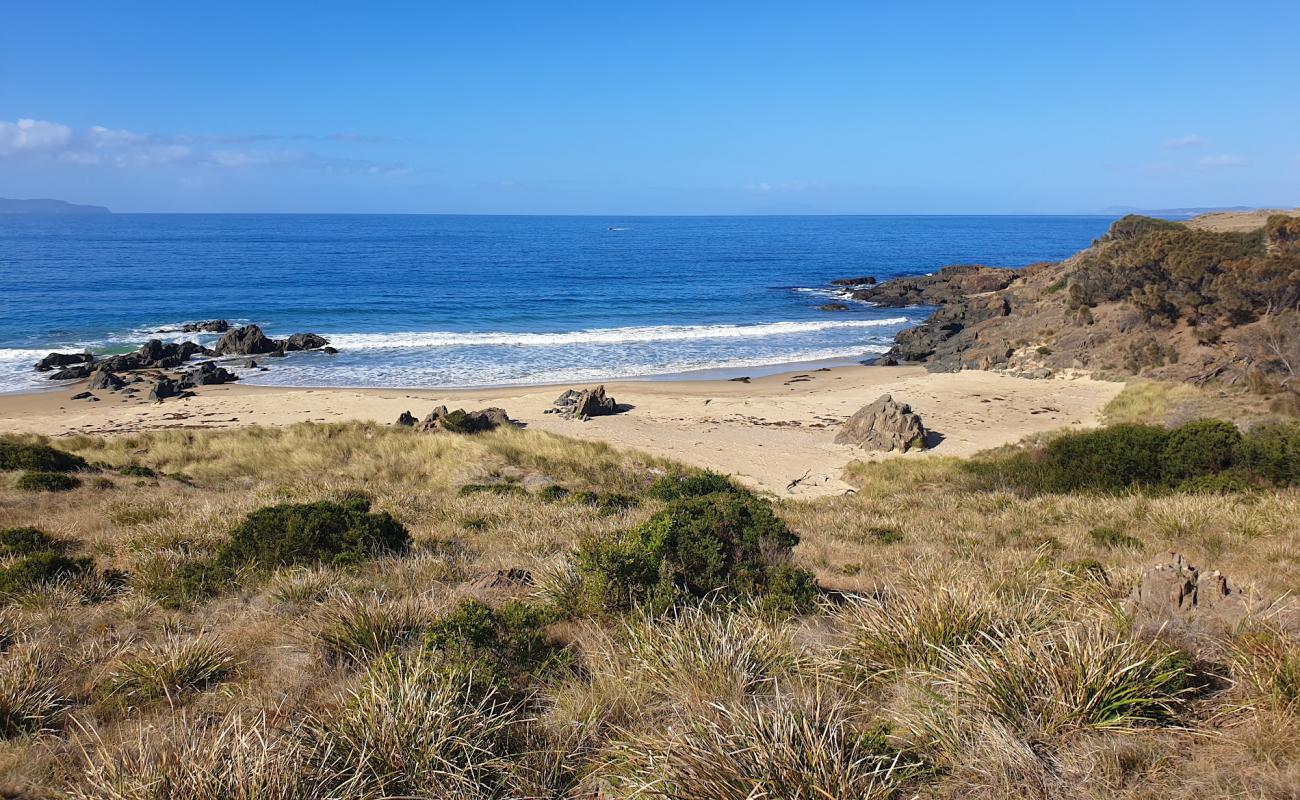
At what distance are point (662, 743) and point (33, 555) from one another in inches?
257

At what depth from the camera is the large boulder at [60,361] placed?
31.8 meters

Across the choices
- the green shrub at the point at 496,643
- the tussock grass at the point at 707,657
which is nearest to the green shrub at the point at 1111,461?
the tussock grass at the point at 707,657

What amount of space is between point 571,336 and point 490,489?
2942 cm

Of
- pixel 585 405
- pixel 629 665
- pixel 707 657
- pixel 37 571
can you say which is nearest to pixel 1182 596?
pixel 707 657

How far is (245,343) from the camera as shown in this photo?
3631cm

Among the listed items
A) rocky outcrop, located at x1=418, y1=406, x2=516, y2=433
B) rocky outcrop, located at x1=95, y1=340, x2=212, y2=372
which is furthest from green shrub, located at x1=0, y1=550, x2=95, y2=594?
rocky outcrop, located at x1=95, y1=340, x2=212, y2=372

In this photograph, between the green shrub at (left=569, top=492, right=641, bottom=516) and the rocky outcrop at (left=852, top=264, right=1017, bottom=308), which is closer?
the green shrub at (left=569, top=492, right=641, bottom=516)

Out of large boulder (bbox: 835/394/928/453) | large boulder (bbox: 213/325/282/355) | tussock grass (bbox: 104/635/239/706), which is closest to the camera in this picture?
tussock grass (bbox: 104/635/239/706)

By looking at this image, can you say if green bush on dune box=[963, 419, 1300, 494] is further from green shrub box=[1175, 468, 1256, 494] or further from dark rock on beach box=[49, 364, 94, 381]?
dark rock on beach box=[49, 364, 94, 381]

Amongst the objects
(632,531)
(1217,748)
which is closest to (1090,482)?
(632,531)

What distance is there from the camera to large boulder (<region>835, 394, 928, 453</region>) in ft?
67.6

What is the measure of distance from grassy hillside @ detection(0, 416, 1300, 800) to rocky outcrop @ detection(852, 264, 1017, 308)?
49.7 m

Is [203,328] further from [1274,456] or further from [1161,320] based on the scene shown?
[1274,456]

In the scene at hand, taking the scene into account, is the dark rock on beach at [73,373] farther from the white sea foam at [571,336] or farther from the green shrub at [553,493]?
the green shrub at [553,493]
